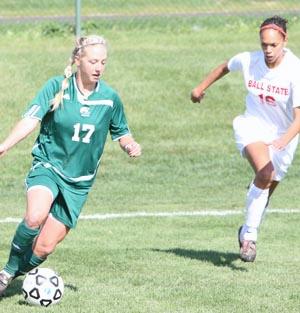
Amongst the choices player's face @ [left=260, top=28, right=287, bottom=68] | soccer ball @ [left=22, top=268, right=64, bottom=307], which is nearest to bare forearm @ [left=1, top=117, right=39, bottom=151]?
soccer ball @ [left=22, top=268, right=64, bottom=307]

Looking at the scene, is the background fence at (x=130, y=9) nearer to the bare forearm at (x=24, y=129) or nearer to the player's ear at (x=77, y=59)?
the player's ear at (x=77, y=59)

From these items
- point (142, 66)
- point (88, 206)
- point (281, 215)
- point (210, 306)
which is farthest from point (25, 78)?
point (210, 306)

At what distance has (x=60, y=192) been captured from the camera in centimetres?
747

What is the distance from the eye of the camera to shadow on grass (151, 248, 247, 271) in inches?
345

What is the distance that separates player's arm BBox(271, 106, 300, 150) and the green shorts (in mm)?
1603

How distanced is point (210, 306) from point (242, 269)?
1.29 m

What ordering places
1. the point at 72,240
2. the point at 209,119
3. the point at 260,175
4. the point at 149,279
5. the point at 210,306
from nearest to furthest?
1. the point at 210,306
2. the point at 149,279
3. the point at 260,175
4. the point at 72,240
5. the point at 209,119

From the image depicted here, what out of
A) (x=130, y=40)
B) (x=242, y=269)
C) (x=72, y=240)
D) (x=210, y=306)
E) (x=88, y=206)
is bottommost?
(x=130, y=40)

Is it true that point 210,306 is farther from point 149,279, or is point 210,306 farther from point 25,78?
point 25,78

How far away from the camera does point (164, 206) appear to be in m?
11.9

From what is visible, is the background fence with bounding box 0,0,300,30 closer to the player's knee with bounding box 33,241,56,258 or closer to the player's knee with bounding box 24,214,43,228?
the player's knee with bounding box 33,241,56,258

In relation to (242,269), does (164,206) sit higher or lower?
lower

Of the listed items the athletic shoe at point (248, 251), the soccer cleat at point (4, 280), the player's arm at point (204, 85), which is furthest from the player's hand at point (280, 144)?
the soccer cleat at point (4, 280)

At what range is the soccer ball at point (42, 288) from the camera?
7230mm
